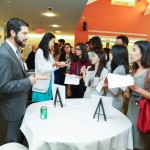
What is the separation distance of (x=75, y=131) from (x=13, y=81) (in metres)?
0.69

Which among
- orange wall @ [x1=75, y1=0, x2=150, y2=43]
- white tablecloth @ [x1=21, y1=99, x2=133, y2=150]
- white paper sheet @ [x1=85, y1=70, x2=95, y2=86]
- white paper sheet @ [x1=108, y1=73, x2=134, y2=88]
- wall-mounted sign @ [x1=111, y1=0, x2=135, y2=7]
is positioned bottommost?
white tablecloth @ [x1=21, y1=99, x2=133, y2=150]

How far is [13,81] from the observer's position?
72.7 inches

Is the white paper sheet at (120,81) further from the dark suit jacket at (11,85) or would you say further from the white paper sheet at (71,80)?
the white paper sheet at (71,80)

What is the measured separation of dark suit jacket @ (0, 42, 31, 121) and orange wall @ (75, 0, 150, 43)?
7.06 m

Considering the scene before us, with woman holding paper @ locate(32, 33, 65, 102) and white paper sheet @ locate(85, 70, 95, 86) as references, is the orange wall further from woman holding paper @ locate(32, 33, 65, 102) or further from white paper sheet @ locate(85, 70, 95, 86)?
white paper sheet @ locate(85, 70, 95, 86)

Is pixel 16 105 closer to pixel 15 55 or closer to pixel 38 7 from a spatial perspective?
pixel 15 55

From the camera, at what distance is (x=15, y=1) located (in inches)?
171

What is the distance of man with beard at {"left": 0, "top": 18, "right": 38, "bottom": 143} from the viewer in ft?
5.93

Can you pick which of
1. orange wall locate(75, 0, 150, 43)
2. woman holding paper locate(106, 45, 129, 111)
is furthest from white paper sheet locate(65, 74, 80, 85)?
→ orange wall locate(75, 0, 150, 43)

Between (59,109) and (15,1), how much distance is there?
9.94ft

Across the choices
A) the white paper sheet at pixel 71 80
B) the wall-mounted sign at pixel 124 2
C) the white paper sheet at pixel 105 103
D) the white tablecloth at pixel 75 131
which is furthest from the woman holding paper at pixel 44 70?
Answer: the wall-mounted sign at pixel 124 2

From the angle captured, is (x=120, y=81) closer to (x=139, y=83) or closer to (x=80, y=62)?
(x=139, y=83)

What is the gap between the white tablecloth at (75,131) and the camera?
1436 mm

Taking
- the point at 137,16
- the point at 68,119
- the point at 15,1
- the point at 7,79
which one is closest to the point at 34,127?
the point at 68,119
